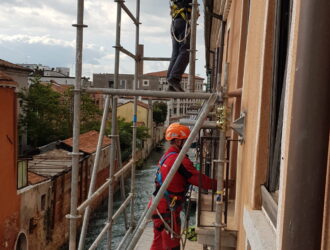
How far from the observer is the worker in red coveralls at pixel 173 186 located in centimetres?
414

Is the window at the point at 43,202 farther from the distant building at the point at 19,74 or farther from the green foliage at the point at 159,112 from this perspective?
the green foliage at the point at 159,112

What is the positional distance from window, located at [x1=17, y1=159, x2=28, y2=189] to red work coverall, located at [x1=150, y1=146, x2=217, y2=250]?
10264 mm

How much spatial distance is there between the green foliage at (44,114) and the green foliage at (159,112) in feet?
84.0

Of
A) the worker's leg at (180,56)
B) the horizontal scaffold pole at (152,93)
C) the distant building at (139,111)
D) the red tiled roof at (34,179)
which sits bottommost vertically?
the red tiled roof at (34,179)

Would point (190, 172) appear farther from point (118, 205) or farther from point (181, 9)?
point (118, 205)

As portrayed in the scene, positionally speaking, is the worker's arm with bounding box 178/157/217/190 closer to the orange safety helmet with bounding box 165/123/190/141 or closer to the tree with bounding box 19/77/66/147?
the orange safety helmet with bounding box 165/123/190/141

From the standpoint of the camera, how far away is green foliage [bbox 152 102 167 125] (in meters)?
57.6

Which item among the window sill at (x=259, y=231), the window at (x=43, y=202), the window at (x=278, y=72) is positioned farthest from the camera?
the window at (x=43, y=202)

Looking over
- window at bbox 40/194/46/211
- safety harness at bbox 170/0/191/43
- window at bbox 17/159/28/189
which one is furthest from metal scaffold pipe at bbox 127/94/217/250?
window at bbox 40/194/46/211

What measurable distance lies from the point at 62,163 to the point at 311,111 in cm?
2025

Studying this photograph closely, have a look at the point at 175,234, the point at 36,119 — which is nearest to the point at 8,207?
the point at 175,234

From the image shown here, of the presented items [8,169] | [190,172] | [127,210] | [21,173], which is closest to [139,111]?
[127,210]

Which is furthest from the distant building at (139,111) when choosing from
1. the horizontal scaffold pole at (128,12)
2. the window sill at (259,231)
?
the window sill at (259,231)

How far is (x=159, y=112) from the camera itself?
58062 millimetres
